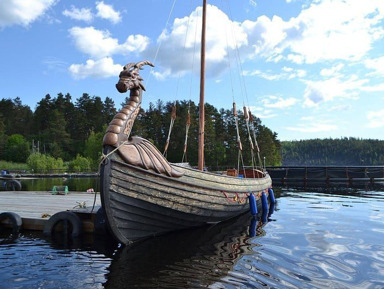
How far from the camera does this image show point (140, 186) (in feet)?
25.0

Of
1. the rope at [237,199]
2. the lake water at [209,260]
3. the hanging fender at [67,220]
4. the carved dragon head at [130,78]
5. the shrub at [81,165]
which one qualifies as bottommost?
the lake water at [209,260]

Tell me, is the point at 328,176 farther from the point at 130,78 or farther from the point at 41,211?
the point at 130,78

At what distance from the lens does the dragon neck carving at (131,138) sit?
745 centimetres

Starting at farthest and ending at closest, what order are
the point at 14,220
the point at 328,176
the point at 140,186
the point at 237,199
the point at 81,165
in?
the point at 81,165
the point at 328,176
the point at 237,199
the point at 14,220
the point at 140,186

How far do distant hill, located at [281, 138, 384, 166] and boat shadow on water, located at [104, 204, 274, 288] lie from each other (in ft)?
483

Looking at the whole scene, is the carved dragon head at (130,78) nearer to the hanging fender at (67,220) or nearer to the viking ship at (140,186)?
the viking ship at (140,186)

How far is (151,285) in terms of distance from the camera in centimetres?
556

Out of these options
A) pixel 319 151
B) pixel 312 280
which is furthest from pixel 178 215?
pixel 319 151

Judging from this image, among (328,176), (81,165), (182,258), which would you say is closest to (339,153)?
(328,176)

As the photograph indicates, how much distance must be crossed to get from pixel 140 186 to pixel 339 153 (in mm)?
196992

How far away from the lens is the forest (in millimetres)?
68688

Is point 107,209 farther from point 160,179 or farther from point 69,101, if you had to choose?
point 69,101

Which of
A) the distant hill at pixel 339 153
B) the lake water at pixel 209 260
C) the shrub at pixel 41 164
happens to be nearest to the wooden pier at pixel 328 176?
the lake water at pixel 209 260

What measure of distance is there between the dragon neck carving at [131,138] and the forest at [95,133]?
5322 cm
